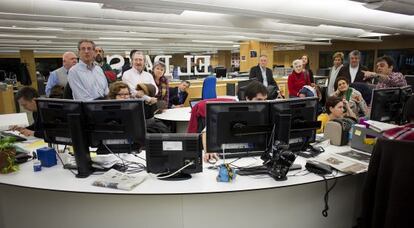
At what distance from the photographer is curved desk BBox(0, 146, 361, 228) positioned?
1.69 m

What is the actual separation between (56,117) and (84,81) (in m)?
1.21

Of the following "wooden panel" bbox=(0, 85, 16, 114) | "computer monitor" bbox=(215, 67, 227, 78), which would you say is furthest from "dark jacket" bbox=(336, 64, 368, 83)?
"wooden panel" bbox=(0, 85, 16, 114)

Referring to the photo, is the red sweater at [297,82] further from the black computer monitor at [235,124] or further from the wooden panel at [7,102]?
the wooden panel at [7,102]

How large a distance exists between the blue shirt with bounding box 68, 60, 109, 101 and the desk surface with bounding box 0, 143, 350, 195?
51.3 inches

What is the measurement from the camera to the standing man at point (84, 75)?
3.06m

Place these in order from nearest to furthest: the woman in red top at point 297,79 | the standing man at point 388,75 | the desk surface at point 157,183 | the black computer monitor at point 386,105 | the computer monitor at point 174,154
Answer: the desk surface at point 157,183, the computer monitor at point 174,154, the black computer monitor at point 386,105, the standing man at point 388,75, the woman in red top at point 297,79

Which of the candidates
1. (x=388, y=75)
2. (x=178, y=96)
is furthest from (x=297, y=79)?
(x=178, y=96)

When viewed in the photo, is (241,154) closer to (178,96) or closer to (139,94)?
(139,94)

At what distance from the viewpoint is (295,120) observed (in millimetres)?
1947

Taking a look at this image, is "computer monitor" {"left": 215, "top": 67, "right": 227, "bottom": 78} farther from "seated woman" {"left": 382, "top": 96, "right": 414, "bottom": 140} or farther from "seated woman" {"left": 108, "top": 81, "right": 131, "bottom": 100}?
"seated woman" {"left": 382, "top": 96, "right": 414, "bottom": 140}

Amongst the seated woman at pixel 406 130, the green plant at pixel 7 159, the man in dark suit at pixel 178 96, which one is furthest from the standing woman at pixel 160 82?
the seated woman at pixel 406 130

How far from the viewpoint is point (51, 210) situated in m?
1.88

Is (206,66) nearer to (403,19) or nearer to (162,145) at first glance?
(403,19)

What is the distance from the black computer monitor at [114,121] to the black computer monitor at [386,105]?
206cm
